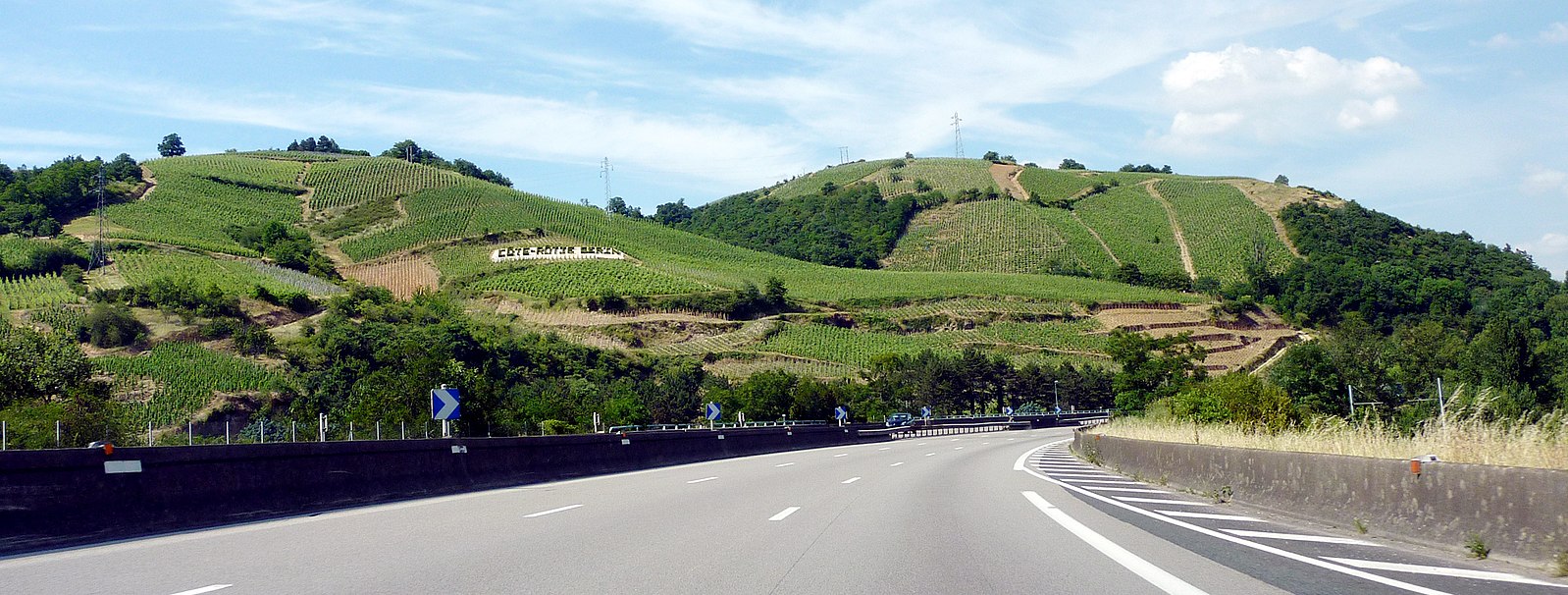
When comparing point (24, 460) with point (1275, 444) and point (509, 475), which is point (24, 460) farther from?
point (1275, 444)

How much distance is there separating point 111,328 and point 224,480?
83.2 m

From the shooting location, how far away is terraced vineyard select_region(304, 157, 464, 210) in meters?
183

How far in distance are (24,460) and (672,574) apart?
25.0ft

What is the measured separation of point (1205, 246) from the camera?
184 metres

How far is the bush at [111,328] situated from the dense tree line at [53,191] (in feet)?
159

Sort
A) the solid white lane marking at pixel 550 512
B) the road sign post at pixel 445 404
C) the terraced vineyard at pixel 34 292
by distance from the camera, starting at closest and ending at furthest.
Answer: the solid white lane marking at pixel 550 512 < the road sign post at pixel 445 404 < the terraced vineyard at pixel 34 292

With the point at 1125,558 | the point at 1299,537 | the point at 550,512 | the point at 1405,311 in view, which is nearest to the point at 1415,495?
the point at 1299,537

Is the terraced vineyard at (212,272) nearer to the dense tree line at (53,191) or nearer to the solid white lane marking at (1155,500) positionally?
the dense tree line at (53,191)

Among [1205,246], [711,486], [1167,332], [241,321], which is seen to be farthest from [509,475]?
[1205,246]

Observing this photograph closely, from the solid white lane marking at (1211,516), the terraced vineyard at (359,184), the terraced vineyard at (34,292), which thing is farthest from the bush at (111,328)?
the terraced vineyard at (359,184)

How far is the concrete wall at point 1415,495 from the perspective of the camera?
8.70m

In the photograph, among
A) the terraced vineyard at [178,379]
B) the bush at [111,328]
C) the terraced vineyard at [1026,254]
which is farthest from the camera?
the terraced vineyard at [1026,254]

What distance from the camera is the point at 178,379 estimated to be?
8031 centimetres

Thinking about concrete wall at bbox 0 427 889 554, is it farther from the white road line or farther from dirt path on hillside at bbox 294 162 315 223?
dirt path on hillside at bbox 294 162 315 223
